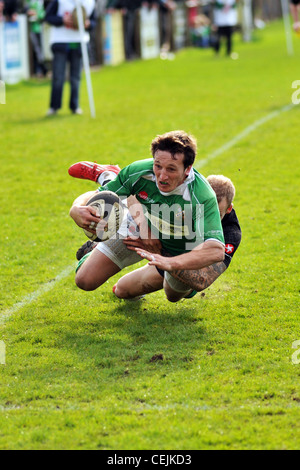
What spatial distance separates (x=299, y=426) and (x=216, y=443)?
0.46 metres

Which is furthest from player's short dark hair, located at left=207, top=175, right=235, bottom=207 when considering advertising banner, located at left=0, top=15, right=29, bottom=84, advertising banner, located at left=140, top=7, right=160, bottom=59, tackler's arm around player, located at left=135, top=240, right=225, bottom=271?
advertising banner, located at left=140, top=7, right=160, bottom=59

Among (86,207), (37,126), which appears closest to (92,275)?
(86,207)

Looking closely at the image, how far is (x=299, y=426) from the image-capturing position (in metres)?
3.97

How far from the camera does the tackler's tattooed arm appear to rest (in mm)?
5118

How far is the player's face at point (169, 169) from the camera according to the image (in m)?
5.01

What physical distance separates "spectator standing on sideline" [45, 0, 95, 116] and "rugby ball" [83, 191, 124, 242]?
8.72 m

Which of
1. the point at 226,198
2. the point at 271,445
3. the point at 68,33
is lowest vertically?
the point at 271,445

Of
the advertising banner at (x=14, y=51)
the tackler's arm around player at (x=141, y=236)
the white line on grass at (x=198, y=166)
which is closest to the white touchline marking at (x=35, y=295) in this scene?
the white line on grass at (x=198, y=166)

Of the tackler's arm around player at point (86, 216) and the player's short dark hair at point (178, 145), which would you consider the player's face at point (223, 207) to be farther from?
the tackler's arm around player at point (86, 216)

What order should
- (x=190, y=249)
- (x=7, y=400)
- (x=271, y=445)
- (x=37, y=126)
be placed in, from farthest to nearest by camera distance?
(x=37, y=126), (x=190, y=249), (x=7, y=400), (x=271, y=445)

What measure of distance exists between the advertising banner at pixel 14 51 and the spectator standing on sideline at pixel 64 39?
5.29 metres

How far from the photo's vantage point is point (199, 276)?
527 cm

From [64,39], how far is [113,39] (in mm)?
10560

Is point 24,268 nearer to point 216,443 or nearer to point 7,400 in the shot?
point 7,400
